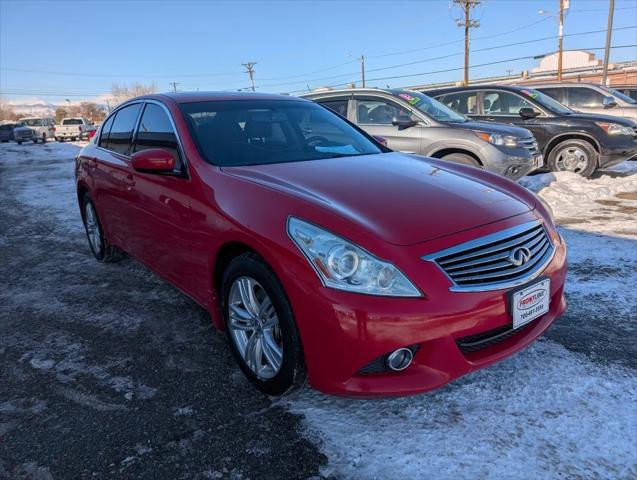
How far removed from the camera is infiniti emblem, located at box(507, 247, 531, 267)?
2.27 meters

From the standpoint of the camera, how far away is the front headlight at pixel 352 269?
2029 mm

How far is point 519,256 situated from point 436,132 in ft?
16.0

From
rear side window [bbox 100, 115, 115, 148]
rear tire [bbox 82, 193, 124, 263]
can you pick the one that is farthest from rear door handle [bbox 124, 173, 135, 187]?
rear tire [bbox 82, 193, 124, 263]

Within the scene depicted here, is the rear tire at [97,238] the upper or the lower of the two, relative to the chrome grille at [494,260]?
lower

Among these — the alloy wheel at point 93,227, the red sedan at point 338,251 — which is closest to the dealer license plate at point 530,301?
the red sedan at point 338,251

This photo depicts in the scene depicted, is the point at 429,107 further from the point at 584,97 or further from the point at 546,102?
the point at 584,97

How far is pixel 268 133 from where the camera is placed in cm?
348

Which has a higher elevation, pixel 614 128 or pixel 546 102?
pixel 546 102

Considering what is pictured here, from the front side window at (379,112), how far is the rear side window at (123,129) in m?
3.95

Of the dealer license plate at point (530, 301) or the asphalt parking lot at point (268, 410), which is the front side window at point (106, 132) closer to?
the asphalt parking lot at point (268, 410)

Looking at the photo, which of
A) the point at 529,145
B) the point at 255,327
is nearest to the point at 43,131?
the point at 529,145

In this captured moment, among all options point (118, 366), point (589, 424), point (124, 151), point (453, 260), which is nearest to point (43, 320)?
point (118, 366)

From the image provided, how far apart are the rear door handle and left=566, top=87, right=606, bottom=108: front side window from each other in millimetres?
10579

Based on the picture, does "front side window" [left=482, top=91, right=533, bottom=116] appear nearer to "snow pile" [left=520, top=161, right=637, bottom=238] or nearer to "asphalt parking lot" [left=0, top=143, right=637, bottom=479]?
"snow pile" [left=520, top=161, right=637, bottom=238]
